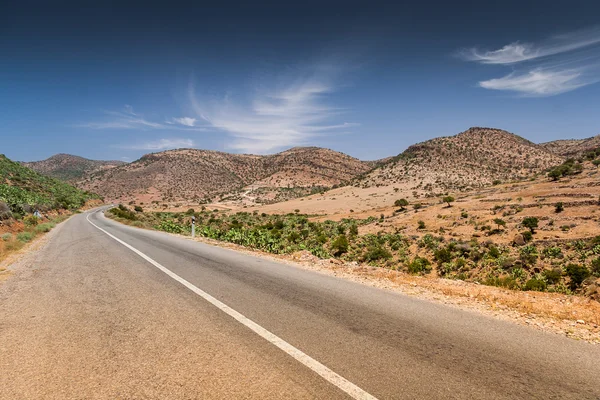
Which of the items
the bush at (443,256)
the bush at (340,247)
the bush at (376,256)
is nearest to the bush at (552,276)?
the bush at (443,256)

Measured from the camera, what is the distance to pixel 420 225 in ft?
113

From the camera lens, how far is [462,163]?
97.3 meters

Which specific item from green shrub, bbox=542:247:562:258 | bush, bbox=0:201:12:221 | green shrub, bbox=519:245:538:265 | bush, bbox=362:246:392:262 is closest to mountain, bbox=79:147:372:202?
bush, bbox=0:201:12:221

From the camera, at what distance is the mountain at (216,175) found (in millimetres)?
126562

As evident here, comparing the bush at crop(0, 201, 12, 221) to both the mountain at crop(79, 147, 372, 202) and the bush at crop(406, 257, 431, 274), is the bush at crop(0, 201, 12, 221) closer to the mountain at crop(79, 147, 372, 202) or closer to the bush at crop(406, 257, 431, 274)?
the bush at crop(406, 257, 431, 274)

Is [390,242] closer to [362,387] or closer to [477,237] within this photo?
[477,237]

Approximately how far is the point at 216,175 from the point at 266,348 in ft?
471

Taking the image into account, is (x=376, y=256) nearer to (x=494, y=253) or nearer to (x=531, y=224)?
(x=494, y=253)

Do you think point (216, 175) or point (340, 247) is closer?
point (340, 247)

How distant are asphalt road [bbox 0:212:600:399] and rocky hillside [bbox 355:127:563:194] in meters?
76.6

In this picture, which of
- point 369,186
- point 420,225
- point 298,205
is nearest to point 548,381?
point 420,225

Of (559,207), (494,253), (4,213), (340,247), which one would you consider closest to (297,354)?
(494,253)

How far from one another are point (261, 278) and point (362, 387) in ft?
19.4

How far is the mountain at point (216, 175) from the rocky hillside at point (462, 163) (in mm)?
26276
